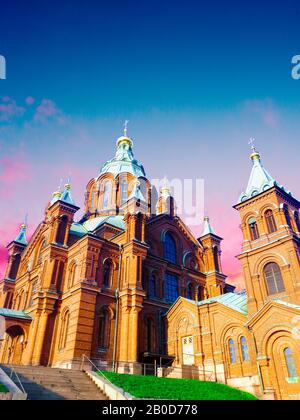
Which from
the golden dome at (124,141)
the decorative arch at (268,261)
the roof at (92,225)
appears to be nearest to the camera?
the decorative arch at (268,261)

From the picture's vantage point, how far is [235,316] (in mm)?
22984

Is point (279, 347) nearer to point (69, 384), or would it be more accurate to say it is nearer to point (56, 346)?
point (69, 384)

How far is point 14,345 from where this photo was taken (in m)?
28.2

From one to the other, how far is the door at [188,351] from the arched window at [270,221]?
34.6 feet

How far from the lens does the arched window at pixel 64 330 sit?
2398 cm

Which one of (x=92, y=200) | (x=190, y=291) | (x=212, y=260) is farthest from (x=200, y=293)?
(x=92, y=200)

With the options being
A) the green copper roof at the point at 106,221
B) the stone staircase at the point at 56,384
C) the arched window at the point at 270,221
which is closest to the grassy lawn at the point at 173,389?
the stone staircase at the point at 56,384

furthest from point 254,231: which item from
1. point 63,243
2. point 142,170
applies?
point 142,170

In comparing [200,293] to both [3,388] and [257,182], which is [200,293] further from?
[3,388]

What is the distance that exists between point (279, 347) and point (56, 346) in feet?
51.8

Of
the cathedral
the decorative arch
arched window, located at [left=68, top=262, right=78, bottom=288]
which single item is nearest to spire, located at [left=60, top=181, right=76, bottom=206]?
the cathedral

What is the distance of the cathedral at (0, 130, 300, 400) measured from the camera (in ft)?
69.1

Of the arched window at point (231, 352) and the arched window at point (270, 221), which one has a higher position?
the arched window at point (270, 221)

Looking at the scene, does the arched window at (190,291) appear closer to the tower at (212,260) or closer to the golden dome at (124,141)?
the tower at (212,260)
